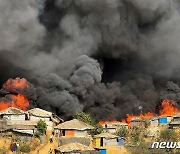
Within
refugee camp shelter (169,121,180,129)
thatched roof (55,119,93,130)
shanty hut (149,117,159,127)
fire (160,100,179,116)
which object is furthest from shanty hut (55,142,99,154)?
fire (160,100,179,116)

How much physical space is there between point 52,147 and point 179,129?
577 inches

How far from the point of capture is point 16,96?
57031 mm

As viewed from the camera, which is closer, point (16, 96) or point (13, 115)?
point (13, 115)

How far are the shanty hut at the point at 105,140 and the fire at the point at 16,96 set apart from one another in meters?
17.1

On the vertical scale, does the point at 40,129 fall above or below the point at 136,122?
below

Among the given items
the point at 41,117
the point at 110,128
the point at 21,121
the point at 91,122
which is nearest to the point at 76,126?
the point at 91,122

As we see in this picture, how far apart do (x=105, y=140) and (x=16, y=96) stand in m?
19.1

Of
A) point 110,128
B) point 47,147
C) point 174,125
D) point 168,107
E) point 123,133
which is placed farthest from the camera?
point 168,107

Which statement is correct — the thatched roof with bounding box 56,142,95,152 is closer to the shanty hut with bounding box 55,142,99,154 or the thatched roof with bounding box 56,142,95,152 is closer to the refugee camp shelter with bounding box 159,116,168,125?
the shanty hut with bounding box 55,142,99,154

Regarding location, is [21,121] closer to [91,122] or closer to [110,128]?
[91,122]

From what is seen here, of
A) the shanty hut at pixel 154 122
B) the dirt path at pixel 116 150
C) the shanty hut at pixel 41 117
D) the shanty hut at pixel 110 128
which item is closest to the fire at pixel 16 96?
the shanty hut at pixel 41 117

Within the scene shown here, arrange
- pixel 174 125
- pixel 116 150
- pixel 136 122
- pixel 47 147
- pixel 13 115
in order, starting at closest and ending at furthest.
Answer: pixel 47 147
pixel 116 150
pixel 13 115
pixel 174 125
pixel 136 122

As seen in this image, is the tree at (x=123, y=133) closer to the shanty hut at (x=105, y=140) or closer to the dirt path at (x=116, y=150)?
the shanty hut at (x=105, y=140)

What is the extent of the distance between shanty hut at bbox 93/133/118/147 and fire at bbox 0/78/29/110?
56.2ft
